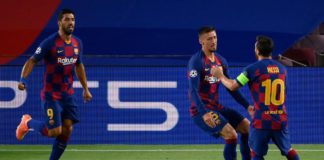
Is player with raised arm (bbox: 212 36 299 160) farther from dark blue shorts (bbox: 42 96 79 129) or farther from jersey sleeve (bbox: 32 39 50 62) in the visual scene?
jersey sleeve (bbox: 32 39 50 62)

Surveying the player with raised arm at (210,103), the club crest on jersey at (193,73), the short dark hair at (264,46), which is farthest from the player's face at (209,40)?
the short dark hair at (264,46)

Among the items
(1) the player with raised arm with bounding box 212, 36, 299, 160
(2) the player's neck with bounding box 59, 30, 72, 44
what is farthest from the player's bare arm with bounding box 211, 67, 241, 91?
(2) the player's neck with bounding box 59, 30, 72, 44

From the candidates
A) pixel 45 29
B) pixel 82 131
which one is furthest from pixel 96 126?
pixel 45 29

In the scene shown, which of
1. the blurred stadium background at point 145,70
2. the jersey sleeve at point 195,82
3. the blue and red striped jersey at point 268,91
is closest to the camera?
the blue and red striped jersey at point 268,91

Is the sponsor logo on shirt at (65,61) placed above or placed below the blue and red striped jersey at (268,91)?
above

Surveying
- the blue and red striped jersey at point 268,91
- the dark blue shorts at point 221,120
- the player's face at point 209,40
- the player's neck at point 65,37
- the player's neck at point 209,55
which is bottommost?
the dark blue shorts at point 221,120

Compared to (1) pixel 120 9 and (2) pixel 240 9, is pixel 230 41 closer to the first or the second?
(2) pixel 240 9

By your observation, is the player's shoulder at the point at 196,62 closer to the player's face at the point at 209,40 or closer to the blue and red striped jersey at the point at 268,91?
the player's face at the point at 209,40

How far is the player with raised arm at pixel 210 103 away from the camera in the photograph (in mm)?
9102

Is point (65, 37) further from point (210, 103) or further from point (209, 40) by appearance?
point (210, 103)

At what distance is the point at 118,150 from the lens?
496 inches

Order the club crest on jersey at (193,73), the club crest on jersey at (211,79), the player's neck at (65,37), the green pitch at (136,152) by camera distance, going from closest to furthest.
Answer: the club crest on jersey at (193,73) < the club crest on jersey at (211,79) < the player's neck at (65,37) < the green pitch at (136,152)

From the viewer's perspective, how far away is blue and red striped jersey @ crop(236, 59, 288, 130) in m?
8.30

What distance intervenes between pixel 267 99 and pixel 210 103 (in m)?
1.22
